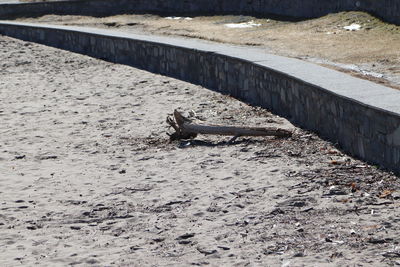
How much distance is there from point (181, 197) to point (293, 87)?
291 cm

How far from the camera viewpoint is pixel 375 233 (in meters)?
5.88

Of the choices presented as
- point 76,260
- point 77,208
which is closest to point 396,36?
point 77,208

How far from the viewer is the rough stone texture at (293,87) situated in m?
7.46

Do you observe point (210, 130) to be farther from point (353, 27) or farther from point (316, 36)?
point (353, 27)

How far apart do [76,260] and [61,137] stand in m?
4.37

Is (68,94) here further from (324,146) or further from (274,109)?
(324,146)

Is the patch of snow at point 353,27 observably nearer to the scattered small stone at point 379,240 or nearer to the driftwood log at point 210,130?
the driftwood log at point 210,130

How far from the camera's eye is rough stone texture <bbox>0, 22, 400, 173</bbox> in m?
7.46

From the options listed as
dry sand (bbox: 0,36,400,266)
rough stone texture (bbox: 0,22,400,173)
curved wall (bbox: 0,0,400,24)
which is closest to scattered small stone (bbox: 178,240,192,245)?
dry sand (bbox: 0,36,400,266)

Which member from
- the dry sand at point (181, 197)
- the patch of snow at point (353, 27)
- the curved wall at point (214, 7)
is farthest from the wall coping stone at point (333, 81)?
the curved wall at point (214, 7)

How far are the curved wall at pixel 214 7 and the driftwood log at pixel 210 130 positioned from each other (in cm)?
725

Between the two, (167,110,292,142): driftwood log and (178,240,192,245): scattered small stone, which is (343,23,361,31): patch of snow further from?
(178,240,192,245): scattered small stone

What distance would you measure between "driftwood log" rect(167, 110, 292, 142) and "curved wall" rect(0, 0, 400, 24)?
7247 mm

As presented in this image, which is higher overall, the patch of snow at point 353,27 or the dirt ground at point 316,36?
the patch of snow at point 353,27
